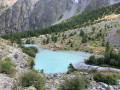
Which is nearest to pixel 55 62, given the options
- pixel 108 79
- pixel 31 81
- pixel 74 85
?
pixel 108 79

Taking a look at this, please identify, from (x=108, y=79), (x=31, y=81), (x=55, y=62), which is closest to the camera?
(x=31, y=81)

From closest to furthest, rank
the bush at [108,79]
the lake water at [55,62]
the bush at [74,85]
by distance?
the bush at [74,85], the bush at [108,79], the lake water at [55,62]

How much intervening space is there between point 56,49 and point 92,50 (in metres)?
18.1

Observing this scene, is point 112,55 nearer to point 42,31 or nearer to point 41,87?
point 41,87

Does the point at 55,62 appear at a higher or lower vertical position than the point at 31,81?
lower

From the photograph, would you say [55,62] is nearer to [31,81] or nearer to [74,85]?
[74,85]

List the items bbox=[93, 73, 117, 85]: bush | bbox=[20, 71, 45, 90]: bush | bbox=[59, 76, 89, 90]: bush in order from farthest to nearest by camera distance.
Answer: bbox=[93, 73, 117, 85]: bush → bbox=[59, 76, 89, 90]: bush → bbox=[20, 71, 45, 90]: bush

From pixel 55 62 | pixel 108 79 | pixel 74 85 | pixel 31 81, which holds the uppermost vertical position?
pixel 31 81

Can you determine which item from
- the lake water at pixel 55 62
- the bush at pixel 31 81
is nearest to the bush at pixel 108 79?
the bush at pixel 31 81

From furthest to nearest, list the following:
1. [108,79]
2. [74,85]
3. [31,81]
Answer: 1. [108,79]
2. [74,85]
3. [31,81]

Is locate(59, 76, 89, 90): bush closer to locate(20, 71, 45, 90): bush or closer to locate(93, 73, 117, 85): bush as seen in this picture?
locate(20, 71, 45, 90): bush

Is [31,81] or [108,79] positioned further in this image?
[108,79]

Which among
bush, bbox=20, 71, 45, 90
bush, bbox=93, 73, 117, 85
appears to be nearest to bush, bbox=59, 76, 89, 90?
bush, bbox=20, 71, 45, 90

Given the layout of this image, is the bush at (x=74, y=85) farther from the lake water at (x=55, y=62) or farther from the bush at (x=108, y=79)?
the lake water at (x=55, y=62)
